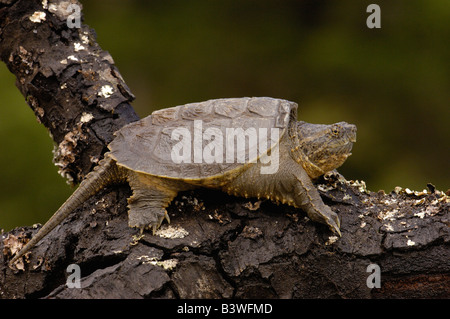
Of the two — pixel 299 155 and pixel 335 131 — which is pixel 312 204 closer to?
pixel 299 155

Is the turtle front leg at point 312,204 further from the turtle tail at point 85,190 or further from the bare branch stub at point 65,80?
the bare branch stub at point 65,80

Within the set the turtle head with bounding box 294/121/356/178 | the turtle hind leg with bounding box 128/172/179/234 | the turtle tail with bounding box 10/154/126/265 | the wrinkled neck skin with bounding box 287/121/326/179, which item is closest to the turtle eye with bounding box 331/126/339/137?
the turtle head with bounding box 294/121/356/178

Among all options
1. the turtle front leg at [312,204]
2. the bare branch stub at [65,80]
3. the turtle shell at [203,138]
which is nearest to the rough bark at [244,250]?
the turtle front leg at [312,204]

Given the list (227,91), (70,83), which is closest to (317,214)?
(70,83)

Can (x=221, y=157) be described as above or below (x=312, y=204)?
above

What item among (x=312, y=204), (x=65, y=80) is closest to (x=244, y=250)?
(x=312, y=204)

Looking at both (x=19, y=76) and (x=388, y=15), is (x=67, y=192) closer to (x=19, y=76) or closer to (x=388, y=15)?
(x=19, y=76)

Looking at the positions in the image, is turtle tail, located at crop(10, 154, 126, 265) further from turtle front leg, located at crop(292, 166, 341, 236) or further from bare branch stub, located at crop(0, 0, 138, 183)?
turtle front leg, located at crop(292, 166, 341, 236)
